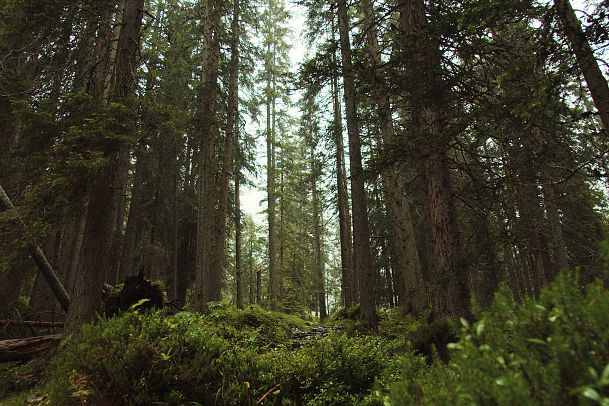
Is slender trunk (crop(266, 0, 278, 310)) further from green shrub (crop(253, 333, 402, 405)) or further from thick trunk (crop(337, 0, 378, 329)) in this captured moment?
green shrub (crop(253, 333, 402, 405))

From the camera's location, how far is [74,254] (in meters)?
12.3

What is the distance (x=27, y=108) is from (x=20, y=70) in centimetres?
364

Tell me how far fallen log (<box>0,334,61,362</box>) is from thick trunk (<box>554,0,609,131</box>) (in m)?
10.2

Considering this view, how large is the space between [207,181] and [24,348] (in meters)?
8.58

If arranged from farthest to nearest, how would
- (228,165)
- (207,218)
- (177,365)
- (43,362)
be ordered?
(228,165) → (207,218) → (43,362) → (177,365)

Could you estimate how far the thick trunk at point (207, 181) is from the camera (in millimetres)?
13359

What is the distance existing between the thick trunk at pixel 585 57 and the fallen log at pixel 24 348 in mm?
10160

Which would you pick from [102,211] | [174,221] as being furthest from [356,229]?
[174,221]

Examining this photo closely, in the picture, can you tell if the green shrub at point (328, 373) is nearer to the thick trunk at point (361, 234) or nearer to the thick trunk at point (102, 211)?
the thick trunk at point (102, 211)

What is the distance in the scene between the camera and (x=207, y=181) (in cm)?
1446

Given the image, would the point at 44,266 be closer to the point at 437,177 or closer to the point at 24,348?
the point at 24,348

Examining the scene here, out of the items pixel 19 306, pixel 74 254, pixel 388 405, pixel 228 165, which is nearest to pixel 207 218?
pixel 228 165

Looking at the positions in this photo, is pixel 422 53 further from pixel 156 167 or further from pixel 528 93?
pixel 156 167

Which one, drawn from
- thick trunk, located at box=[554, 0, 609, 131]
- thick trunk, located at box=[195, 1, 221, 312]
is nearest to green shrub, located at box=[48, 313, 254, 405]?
thick trunk, located at box=[554, 0, 609, 131]
